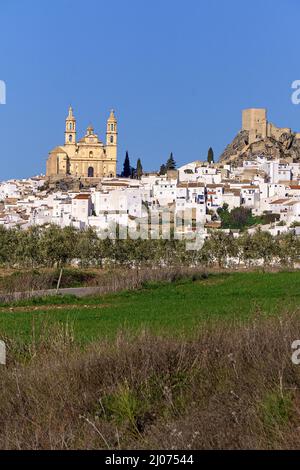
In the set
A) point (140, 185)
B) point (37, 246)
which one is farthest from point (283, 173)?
point (37, 246)

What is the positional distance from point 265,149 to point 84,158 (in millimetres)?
23480

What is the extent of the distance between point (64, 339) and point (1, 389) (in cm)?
135

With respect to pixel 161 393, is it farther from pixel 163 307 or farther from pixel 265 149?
pixel 265 149

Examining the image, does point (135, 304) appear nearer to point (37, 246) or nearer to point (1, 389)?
point (1, 389)

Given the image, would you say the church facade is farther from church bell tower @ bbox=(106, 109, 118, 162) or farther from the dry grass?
the dry grass

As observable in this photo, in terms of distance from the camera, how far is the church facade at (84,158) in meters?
115

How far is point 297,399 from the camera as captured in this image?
643 centimetres

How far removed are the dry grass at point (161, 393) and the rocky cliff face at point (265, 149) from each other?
98077mm

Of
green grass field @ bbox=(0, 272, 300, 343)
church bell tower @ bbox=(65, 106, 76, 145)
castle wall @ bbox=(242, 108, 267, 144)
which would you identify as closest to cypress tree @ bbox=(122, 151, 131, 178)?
church bell tower @ bbox=(65, 106, 76, 145)

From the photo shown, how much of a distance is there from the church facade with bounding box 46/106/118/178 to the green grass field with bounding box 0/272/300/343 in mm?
94795

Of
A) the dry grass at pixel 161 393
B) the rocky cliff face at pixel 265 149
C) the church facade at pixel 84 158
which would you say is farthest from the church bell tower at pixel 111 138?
the dry grass at pixel 161 393

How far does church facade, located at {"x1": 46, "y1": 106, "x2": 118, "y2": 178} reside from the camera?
11481 centimetres

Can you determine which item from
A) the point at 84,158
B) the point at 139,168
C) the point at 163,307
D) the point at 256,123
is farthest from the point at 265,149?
the point at 163,307

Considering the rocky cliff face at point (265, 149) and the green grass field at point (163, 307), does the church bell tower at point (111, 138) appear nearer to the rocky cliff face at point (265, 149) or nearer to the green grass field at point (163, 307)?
the rocky cliff face at point (265, 149)
